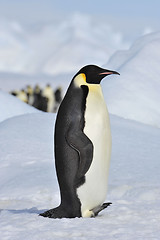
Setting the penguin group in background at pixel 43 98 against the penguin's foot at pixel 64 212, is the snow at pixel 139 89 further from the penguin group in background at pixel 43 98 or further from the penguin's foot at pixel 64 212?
the penguin group in background at pixel 43 98

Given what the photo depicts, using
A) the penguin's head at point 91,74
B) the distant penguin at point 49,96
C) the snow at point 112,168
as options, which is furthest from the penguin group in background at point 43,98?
the penguin's head at point 91,74

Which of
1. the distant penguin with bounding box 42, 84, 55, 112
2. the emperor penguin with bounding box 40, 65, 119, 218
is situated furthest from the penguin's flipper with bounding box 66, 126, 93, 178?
the distant penguin with bounding box 42, 84, 55, 112

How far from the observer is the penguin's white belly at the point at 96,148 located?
2.60m

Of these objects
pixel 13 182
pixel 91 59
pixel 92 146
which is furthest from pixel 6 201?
pixel 91 59

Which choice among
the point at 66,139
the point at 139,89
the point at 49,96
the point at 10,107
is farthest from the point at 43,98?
the point at 66,139

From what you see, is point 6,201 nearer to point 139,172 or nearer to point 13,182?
point 13,182

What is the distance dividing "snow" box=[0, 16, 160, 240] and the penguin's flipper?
10.8 inches

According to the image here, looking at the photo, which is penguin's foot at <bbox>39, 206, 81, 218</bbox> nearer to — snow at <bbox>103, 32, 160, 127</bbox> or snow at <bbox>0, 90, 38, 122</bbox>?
snow at <bbox>103, 32, 160, 127</bbox>

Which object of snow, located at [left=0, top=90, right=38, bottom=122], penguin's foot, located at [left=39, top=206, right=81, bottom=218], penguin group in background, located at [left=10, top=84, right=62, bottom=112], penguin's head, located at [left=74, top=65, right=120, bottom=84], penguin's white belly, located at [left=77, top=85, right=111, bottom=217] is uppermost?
penguin group in background, located at [left=10, top=84, right=62, bottom=112]

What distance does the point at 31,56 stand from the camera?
59156 millimetres

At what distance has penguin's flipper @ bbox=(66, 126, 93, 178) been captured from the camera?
254cm

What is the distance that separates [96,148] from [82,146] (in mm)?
95

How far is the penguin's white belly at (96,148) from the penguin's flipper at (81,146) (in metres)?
0.04

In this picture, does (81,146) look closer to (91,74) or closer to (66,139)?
(66,139)
